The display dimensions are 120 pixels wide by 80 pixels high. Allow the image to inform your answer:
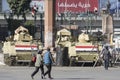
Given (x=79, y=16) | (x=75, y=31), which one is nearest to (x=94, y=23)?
(x=79, y=16)

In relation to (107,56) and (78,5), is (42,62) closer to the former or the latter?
(107,56)

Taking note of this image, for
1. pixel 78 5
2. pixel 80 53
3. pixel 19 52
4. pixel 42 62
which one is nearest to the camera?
pixel 42 62

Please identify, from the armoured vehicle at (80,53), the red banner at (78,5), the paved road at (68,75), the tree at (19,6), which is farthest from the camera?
the red banner at (78,5)

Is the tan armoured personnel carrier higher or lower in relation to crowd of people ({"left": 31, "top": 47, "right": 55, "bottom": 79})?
lower

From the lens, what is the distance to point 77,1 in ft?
443

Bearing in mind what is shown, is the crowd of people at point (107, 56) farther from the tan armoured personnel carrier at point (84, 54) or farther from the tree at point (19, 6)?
the tree at point (19, 6)

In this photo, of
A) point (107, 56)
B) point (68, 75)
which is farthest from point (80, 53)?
point (68, 75)

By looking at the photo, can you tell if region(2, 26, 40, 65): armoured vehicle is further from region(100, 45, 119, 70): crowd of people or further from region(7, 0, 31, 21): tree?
region(7, 0, 31, 21): tree

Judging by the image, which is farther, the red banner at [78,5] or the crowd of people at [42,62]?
the red banner at [78,5]

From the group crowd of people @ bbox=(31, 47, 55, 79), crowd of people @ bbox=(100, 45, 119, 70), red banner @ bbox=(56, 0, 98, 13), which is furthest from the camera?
red banner @ bbox=(56, 0, 98, 13)

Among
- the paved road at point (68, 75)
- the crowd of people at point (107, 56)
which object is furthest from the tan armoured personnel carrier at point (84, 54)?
the paved road at point (68, 75)

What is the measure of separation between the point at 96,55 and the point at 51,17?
7146 mm

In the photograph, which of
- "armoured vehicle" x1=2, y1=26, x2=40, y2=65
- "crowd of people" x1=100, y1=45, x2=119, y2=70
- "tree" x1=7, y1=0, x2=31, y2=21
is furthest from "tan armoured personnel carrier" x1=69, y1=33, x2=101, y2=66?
"tree" x1=7, y1=0, x2=31, y2=21

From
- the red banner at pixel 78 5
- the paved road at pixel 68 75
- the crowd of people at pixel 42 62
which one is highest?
the red banner at pixel 78 5
